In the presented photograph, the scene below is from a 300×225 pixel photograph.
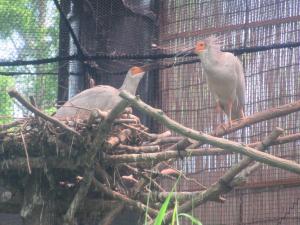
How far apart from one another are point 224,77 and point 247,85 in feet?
1.26

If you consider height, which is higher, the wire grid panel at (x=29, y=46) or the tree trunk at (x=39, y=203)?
the wire grid panel at (x=29, y=46)

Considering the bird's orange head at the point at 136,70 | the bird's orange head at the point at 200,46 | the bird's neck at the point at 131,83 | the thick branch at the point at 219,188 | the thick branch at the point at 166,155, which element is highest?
the bird's orange head at the point at 200,46

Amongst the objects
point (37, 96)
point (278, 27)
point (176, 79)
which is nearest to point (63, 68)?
point (37, 96)

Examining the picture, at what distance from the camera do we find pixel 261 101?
744 cm

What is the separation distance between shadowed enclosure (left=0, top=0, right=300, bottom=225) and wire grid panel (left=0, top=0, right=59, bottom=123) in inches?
0.5

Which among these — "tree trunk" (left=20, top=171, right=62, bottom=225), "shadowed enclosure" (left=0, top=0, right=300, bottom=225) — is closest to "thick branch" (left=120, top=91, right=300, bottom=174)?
"tree trunk" (left=20, top=171, right=62, bottom=225)

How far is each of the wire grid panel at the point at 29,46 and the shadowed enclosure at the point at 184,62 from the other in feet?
0.04

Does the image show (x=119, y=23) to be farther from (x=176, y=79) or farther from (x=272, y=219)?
(x=272, y=219)

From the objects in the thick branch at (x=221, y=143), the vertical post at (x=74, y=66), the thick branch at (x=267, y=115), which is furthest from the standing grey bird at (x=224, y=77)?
the thick branch at (x=221, y=143)

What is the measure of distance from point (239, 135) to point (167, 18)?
1632 mm

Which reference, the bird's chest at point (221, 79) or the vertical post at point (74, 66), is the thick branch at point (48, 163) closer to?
the bird's chest at point (221, 79)

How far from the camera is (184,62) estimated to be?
25.1 ft

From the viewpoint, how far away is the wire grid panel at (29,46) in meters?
8.27

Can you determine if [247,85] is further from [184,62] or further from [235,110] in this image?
[184,62]
